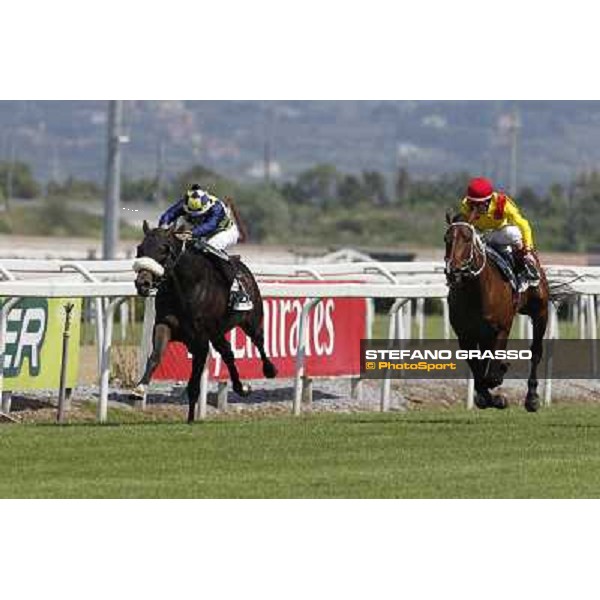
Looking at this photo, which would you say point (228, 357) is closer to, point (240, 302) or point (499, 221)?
point (240, 302)

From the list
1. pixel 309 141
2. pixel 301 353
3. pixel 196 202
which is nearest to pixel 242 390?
pixel 301 353

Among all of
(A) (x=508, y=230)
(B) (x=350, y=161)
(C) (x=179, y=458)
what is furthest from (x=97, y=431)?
(B) (x=350, y=161)

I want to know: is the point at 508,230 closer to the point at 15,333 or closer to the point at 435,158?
the point at 15,333

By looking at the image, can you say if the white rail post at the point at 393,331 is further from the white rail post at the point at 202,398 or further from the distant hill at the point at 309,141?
the distant hill at the point at 309,141

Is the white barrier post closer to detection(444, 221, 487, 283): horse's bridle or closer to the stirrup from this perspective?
the stirrup

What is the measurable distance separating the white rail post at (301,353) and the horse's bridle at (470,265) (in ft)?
5.98

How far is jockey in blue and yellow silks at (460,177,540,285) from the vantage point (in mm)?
16609

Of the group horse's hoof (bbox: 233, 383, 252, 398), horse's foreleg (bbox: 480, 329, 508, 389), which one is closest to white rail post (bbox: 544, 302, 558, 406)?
horse's foreleg (bbox: 480, 329, 508, 389)

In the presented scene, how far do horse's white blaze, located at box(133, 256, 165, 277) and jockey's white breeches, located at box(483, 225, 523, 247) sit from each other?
7.76 feet

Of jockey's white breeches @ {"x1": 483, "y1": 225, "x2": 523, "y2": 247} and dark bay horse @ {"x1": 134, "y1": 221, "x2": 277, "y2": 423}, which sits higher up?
jockey's white breeches @ {"x1": 483, "y1": 225, "x2": 523, "y2": 247}

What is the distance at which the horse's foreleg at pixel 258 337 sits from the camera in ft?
56.3

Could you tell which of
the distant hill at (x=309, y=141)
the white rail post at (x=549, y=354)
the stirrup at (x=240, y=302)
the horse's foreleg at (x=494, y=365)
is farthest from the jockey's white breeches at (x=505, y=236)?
the distant hill at (x=309, y=141)

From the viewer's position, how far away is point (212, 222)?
1670 cm

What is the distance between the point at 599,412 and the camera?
18078 millimetres
